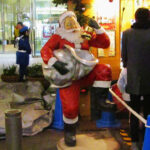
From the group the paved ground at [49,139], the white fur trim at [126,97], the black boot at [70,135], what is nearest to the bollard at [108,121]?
the paved ground at [49,139]

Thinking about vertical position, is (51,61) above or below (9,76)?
above

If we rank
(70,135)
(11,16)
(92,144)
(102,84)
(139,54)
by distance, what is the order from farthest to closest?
(11,16)
(92,144)
(70,135)
(102,84)
(139,54)

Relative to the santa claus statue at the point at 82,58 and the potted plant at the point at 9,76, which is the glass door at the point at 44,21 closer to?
the potted plant at the point at 9,76

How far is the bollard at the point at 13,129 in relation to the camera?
3.42 meters

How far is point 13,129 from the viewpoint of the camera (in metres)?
3.44

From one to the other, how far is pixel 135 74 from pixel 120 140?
56.1 inches

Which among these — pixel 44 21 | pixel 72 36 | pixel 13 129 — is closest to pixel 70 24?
pixel 72 36

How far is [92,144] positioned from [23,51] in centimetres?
478

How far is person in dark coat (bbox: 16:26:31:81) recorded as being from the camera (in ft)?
26.9

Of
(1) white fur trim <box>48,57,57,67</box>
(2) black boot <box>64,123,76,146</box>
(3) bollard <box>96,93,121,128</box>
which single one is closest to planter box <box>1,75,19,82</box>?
(3) bollard <box>96,93,121,128</box>

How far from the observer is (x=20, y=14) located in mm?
16234

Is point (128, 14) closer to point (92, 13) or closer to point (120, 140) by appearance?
point (92, 13)

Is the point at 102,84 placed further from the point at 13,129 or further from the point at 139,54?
the point at 13,129

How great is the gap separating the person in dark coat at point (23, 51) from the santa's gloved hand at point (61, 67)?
4.86m
